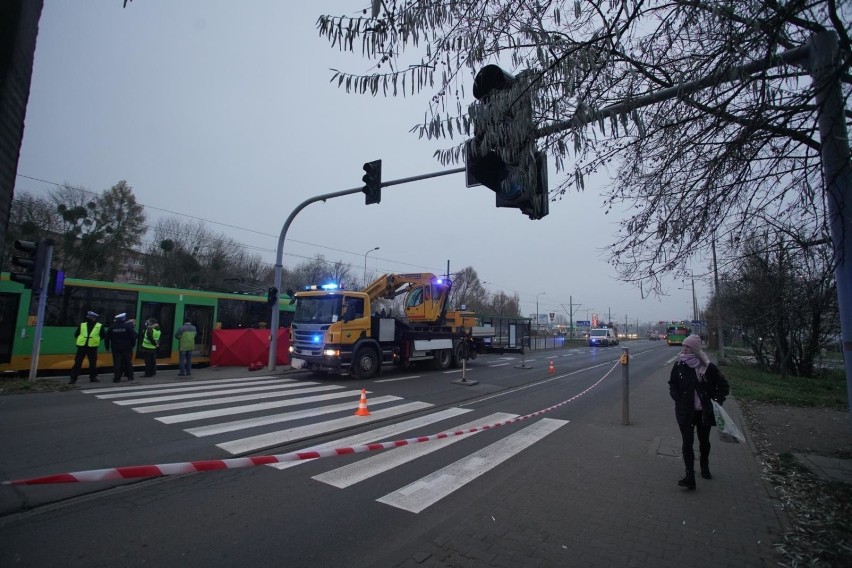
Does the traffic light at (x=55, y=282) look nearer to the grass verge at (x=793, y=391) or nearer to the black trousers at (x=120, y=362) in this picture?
the black trousers at (x=120, y=362)

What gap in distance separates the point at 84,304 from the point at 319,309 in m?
7.51

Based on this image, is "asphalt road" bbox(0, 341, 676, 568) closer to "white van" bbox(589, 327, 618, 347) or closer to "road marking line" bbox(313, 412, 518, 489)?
"road marking line" bbox(313, 412, 518, 489)

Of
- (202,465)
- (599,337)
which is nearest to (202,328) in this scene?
(202,465)

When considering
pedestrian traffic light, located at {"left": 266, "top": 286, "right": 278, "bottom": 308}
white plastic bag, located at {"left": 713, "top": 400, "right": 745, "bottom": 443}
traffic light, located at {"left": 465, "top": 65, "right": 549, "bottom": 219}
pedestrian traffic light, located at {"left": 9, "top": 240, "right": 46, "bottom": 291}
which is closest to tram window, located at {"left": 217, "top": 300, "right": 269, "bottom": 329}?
pedestrian traffic light, located at {"left": 266, "top": 286, "right": 278, "bottom": 308}

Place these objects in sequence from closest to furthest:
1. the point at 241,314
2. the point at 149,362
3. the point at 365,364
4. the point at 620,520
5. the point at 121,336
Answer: the point at 620,520 < the point at 121,336 < the point at 149,362 < the point at 365,364 < the point at 241,314

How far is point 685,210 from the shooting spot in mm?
5281

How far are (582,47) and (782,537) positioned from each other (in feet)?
15.3

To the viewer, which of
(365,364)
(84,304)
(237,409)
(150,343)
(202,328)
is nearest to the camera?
(237,409)

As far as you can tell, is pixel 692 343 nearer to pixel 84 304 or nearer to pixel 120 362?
pixel 120 362

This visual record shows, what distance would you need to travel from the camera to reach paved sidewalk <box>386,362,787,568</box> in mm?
3227

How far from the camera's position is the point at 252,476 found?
482 cm

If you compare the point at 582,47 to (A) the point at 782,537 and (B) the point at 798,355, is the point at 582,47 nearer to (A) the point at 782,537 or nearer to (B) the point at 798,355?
(A) the point at 782,537

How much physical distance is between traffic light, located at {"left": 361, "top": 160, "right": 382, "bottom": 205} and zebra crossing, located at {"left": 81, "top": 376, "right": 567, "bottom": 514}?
18.5 feet

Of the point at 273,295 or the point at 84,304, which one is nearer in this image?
the point at 84,304
